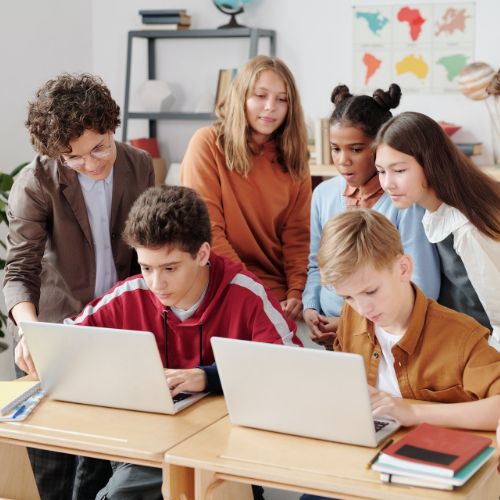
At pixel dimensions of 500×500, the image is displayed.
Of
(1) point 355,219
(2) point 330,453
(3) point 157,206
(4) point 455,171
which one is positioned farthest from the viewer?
(4) point 455,171

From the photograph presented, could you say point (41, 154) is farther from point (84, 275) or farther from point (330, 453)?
point (330, 453)

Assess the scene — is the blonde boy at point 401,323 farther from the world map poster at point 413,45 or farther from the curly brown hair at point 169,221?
the world map poster at point 413,45

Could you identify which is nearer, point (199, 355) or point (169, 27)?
point (199, 355)

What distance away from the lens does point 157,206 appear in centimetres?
212

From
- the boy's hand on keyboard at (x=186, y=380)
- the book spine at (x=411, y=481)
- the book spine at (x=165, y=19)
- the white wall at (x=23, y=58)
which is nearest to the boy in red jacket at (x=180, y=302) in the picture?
the boy's hand on keyboard at (x=186, y=380)

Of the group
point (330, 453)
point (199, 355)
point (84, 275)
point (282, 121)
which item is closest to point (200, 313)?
point (199, 355)

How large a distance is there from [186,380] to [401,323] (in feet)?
1.60

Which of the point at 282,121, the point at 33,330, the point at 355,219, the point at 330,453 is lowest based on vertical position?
the point at 330,453

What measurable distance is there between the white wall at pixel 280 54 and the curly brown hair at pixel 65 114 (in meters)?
2.50

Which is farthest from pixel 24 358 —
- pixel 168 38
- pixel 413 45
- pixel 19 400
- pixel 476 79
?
pixel 168 38

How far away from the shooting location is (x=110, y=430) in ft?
6.13

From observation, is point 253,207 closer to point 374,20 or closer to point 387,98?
point 387,98

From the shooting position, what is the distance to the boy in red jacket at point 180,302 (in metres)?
2.09

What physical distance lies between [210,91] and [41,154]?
263cm
